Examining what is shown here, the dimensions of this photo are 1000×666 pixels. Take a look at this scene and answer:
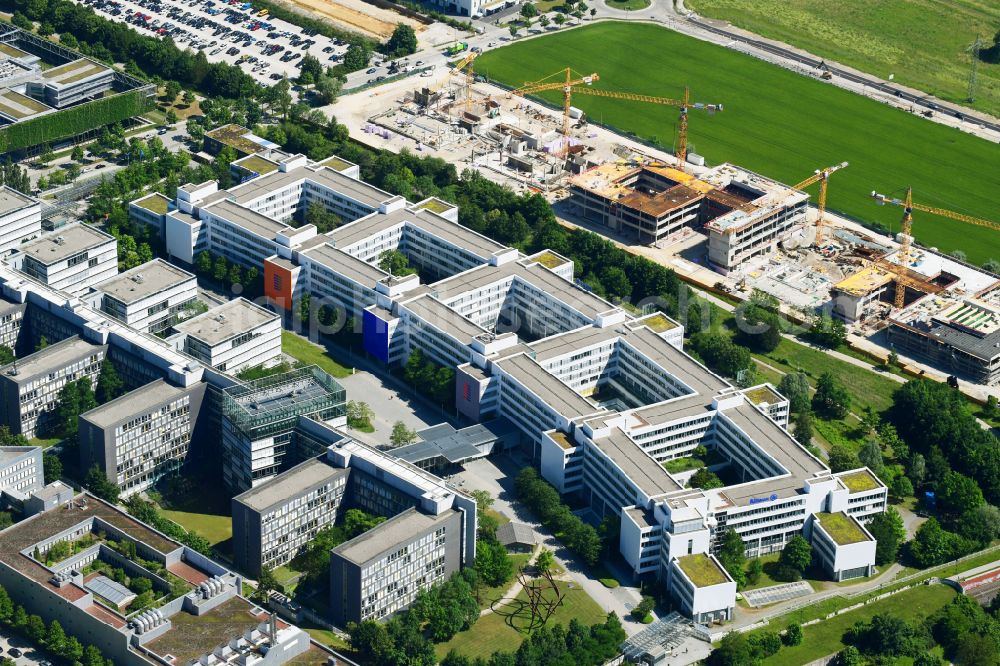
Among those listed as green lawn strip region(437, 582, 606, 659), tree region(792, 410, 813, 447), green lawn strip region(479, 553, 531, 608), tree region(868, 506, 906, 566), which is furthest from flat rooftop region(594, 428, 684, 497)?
tree region(792, 410, 813, 447)

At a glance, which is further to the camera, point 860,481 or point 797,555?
point 860,481

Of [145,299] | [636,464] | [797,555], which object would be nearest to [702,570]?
[797,555]

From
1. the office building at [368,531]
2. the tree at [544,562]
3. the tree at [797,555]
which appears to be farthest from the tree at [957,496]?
the office building at [368,531]

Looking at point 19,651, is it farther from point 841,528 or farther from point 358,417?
point 841,528

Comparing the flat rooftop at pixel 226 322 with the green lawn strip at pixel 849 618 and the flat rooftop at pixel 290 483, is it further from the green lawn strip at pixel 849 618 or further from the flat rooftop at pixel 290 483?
the green lawn strip at pixel 849 618

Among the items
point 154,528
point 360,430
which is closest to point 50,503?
point 154,528

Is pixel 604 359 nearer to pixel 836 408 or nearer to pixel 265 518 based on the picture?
pixel 836 408
